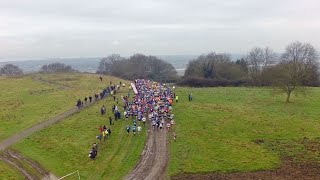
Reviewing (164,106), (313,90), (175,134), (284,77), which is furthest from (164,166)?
(313,90)

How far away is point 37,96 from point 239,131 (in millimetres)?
40994

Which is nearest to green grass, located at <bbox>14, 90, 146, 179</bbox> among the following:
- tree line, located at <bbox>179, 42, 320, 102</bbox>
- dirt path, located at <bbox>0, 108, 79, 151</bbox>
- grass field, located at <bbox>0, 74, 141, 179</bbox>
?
grass field, located at <bbox>0, 74, 141, 179</bbox>

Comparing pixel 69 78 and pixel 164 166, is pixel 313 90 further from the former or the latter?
pixel 69 78

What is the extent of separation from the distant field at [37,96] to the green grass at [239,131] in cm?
1959

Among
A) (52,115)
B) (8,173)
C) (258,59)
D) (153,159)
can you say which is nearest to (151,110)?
(52,115)

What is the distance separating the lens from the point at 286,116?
56.4 metres

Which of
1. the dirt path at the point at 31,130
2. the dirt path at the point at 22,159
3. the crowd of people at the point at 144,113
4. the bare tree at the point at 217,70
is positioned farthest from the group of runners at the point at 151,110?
the bare tree at the point at 217,70

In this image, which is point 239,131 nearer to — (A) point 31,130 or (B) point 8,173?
(A) point 31,130

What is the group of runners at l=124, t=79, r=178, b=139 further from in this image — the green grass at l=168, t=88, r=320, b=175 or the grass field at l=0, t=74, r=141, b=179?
the grass field at l=0, t=74, r=141, b=179

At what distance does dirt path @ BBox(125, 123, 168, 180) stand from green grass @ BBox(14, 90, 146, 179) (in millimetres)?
725

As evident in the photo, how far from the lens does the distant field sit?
56.3m

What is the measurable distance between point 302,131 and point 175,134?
623 inches

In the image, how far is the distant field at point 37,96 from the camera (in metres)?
56.3

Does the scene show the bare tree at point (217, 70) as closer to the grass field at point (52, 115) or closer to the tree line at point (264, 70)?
the tree line at point (264, 70)
